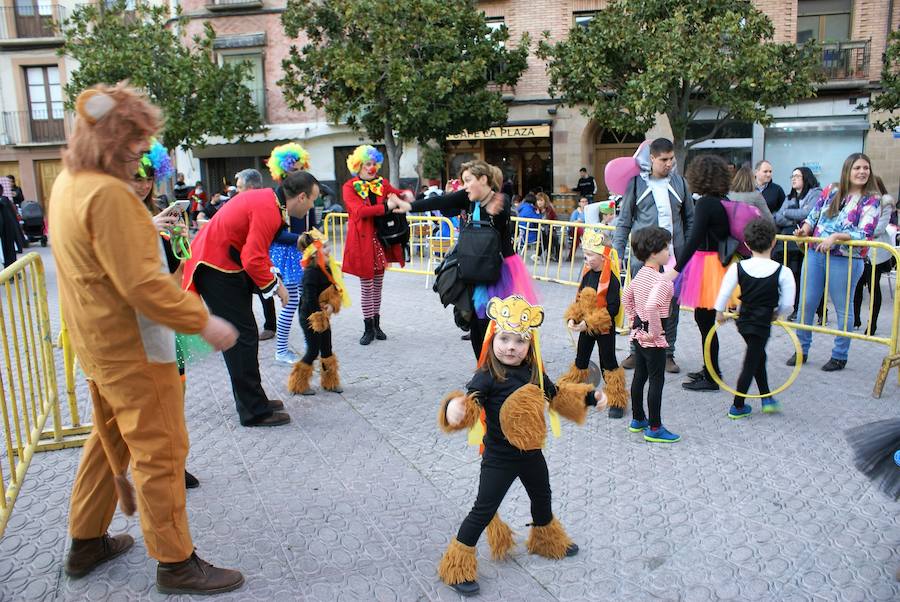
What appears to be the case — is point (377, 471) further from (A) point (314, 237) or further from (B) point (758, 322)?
(B) point (758, 322)

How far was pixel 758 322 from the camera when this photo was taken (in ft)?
17.4

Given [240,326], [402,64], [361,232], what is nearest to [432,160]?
[402,64]

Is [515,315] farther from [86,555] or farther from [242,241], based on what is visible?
[242,241]

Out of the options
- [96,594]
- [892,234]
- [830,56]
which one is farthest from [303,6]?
[96,594]

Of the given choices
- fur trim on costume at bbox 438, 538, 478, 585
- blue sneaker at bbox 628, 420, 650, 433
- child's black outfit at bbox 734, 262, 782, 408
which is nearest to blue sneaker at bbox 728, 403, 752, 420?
child's black outfit at bbox 734, 262, 782, 408

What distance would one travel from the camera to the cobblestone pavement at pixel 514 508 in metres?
3.39

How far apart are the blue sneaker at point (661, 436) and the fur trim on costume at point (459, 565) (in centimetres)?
211

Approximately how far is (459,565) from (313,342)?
10.3 ft

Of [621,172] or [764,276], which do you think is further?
[621,172]

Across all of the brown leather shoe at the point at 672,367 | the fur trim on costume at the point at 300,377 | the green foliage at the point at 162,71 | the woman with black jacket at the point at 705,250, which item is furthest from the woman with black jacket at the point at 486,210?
the green foliage at the point at 162,71

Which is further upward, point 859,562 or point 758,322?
point 758,322

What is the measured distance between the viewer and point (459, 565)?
3326mm

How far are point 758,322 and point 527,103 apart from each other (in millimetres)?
17860

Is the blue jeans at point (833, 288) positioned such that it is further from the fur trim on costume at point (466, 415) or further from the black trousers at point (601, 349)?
the fur trim on costume at point (466, 415)
